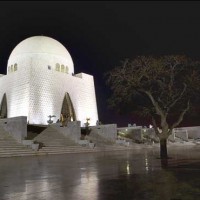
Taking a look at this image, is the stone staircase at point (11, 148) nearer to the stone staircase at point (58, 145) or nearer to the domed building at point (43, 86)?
the stone staircase at point (58, 145)

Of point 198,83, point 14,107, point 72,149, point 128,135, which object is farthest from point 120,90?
point 14,107

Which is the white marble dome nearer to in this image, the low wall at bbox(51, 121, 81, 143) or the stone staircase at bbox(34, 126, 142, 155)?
the low wall at bbox(51, 121, 81, 143)

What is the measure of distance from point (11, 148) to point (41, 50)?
24329 millimetres

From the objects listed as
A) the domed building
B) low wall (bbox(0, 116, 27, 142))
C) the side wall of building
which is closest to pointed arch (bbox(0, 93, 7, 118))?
the domed building

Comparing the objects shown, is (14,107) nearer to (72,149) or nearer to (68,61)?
(68,61)

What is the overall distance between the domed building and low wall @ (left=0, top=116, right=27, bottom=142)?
42.7 ft

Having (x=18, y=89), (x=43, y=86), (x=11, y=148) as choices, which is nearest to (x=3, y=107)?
(x=18, y=89)

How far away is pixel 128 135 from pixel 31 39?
19945 mm

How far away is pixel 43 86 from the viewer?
127 ft

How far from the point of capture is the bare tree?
13.1 metres

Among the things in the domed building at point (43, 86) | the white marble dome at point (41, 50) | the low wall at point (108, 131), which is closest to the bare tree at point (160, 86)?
the low wall at point (108, 131)

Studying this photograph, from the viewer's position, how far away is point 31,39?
139 feet

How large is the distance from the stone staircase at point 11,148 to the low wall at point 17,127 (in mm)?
468

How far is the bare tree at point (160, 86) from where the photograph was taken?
13148mm
